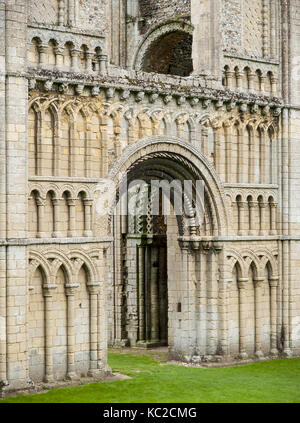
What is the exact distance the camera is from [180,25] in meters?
24.9

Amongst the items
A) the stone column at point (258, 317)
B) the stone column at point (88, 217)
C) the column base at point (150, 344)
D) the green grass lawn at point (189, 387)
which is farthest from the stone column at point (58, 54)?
the column base at point (150, 344)

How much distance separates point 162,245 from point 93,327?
6032 millimetres

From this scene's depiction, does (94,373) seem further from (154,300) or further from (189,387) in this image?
(154,300)

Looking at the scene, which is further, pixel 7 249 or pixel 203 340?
pixel 203 340

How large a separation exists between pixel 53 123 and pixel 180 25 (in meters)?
6.87

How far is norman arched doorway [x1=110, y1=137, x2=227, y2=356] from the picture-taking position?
851 inches

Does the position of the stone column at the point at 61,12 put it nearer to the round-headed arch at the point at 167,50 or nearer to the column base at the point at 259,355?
the round-headed arch at the point at 167,50

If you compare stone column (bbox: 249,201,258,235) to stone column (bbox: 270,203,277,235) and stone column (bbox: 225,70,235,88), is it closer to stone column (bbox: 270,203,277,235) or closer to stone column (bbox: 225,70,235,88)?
stone column (bbox: 270,203,277,235)

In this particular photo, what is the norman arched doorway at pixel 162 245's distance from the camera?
851 inches

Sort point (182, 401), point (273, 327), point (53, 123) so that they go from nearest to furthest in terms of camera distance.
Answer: point (182, 401) → point (53, 123) → point (273, 327)

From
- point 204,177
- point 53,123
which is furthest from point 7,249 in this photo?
point 204,177

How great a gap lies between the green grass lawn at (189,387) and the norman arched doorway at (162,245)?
1.41 metres

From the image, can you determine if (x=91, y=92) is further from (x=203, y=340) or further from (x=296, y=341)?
(x=296, y=341)

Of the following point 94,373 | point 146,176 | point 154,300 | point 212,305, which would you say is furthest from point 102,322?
point 154,300
